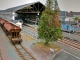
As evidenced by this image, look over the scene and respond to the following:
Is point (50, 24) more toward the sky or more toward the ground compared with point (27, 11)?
more toward the ground

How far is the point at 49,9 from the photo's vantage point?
19.2m

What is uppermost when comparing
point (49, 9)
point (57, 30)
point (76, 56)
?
point (49, 9)

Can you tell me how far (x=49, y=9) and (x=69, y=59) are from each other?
26.6 ft

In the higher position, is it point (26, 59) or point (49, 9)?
point (49, 9)

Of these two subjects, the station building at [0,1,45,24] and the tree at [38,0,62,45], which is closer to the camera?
the tree at [38,0,62,45]

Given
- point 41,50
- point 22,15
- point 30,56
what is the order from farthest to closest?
1. point 22,15
2. point 41,50
3. point 30,56

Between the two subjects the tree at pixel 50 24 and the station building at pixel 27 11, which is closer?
the tree at pixel 50 24

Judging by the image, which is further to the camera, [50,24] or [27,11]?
[27,11]

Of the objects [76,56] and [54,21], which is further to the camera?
[54,21]

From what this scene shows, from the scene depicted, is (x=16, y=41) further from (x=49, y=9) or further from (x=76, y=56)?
(x=76, y=56)

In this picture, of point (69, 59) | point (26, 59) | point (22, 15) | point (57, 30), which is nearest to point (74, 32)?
point (57, 30)

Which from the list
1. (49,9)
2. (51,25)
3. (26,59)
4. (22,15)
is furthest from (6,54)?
(22,15)

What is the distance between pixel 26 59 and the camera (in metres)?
14.9

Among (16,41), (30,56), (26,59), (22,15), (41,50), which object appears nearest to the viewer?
(26,59)
